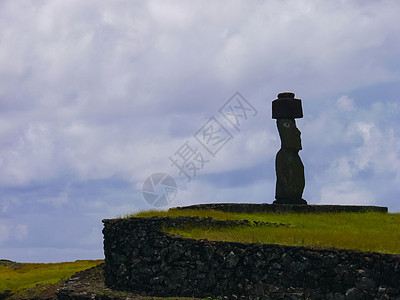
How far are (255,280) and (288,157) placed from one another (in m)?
11.6

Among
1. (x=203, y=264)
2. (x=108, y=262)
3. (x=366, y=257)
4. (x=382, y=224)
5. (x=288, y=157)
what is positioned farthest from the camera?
(x=288, y=157)

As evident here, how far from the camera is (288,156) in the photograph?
29594 mm

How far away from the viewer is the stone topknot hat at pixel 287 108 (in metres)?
29.7

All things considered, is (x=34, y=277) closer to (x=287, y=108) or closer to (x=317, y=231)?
(x=287, y=108)

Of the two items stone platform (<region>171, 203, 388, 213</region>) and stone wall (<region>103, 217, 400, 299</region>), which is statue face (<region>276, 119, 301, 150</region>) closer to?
stone platform (<region>171, 203, 388, 213</region>)

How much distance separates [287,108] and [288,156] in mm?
2293

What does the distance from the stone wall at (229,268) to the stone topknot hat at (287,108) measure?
337 inches

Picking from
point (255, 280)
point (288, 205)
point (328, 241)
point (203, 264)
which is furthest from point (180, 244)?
point (288, 205)

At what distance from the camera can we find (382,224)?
25.6 m

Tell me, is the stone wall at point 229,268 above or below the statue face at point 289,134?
below

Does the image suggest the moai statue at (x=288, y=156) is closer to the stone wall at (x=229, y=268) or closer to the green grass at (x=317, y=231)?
the green grass at (x=317, y=231)

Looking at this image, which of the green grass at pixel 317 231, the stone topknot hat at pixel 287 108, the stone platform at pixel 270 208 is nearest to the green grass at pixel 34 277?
the stone platform at pixel 270 208

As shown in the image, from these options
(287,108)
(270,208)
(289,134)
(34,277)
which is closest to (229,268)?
(270,208)

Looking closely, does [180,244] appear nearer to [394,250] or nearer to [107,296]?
[107,296]
